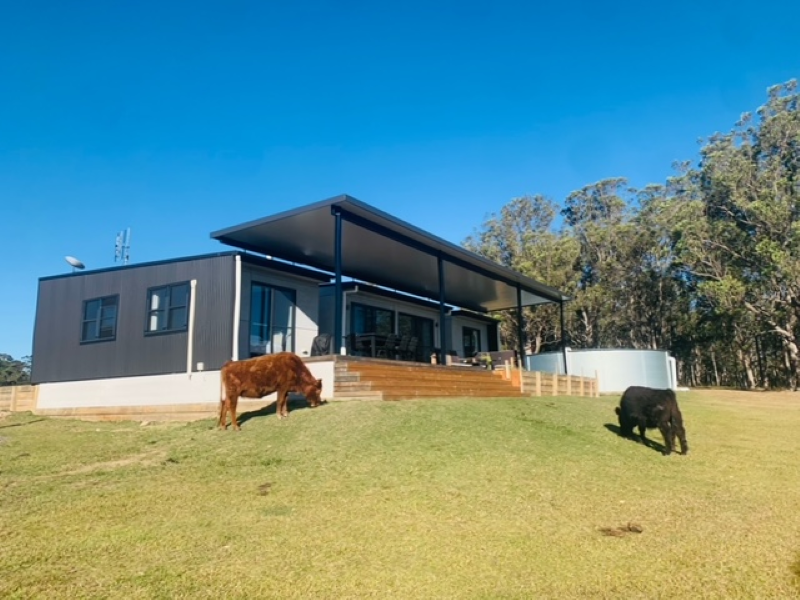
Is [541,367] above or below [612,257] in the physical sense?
below

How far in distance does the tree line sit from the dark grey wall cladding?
2428cm

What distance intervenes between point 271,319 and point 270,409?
4.25 m

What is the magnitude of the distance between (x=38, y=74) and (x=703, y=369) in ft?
168

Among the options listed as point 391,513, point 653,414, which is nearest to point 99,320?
point 391,513

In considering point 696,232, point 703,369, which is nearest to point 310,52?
point 696,232

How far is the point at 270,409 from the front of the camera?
378 inches

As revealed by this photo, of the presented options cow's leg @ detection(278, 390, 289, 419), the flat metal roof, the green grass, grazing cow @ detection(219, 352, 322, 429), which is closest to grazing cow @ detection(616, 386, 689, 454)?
the green grass

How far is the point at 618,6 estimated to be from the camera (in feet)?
54.7

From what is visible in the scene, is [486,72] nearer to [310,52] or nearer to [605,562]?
[310,52]

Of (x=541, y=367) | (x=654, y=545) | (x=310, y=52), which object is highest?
(x=310, y=52)

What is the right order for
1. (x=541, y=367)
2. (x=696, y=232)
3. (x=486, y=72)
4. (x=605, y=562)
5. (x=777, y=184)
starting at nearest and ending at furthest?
(x=605, y=562)
(x=486, y=72)
(x=541, y=367)
(x=777, y=184)
(x=696, y=232)

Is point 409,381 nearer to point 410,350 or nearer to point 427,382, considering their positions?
point 427,382

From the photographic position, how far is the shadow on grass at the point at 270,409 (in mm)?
9055

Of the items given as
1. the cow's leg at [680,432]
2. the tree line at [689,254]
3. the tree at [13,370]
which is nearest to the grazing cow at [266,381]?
the cow's leg at [680,432]
